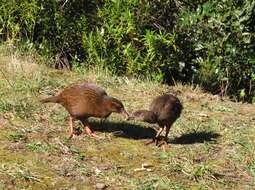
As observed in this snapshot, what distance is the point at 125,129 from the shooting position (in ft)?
23.9

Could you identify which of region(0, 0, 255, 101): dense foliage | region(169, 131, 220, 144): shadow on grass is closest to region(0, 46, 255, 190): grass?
region(169, 131, 220, 144): shadow on grass

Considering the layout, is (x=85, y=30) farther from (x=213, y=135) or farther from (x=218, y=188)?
(x=218, y=188)

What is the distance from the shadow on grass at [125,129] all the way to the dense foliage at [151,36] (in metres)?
2.58

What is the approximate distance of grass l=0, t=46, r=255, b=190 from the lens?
591cm

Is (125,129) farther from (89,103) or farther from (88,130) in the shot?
(89,103)

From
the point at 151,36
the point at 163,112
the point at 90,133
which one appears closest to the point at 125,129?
the point at 90,133

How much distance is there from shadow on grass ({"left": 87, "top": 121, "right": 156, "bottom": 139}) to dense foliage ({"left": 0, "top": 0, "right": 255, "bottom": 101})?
258 cm

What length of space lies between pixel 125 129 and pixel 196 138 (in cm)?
81

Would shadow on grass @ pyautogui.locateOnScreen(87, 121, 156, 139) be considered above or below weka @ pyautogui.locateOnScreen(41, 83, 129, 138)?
below

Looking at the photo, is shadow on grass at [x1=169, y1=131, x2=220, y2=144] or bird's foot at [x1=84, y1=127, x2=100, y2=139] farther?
shadow on grass at [x1=169, y1=131, x2=220, y2=144]

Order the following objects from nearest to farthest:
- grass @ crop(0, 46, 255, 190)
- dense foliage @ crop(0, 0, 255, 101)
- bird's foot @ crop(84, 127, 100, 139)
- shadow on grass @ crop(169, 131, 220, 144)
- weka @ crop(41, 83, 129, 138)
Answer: grass @ crop(0, 46, 255, 190) < weka @ crop(41, 83, 129, 138) < bird's foot @ crop(84, 127, 100, 139) < shadow on grass @ crop(169, 131, 220, 144) < dense foliage @ crop(0, 0, 255, 101)

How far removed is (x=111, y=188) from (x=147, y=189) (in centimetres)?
32

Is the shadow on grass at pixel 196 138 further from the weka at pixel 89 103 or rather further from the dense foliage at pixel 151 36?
the dense foliage at pixel 151 36

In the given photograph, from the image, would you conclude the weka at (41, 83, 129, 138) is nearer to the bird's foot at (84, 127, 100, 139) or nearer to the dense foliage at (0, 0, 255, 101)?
the bird's foot at (84, 127, 100, 139)
